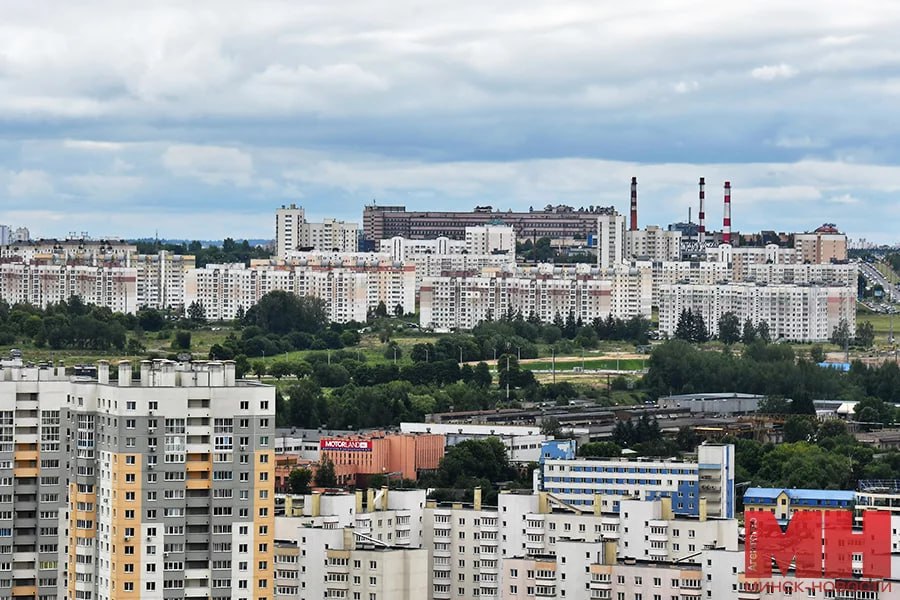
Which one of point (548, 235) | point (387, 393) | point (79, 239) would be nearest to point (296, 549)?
point (387, 393)

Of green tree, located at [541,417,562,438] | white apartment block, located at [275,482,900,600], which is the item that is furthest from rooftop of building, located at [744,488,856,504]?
green tree, located at [541,417,562,438]

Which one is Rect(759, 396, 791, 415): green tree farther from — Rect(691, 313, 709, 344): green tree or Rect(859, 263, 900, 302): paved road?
Rect(859, 263, 900, 302): paved road

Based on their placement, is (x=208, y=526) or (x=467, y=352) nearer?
(x=208, y=526)

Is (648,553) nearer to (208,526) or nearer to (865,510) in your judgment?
(865,510)

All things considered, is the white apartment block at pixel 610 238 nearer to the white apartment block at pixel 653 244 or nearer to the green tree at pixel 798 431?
the white apartment block at pixel 653 244

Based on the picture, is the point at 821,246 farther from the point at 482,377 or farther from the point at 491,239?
the point at 482,377

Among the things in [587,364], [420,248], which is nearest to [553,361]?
[587,364]
